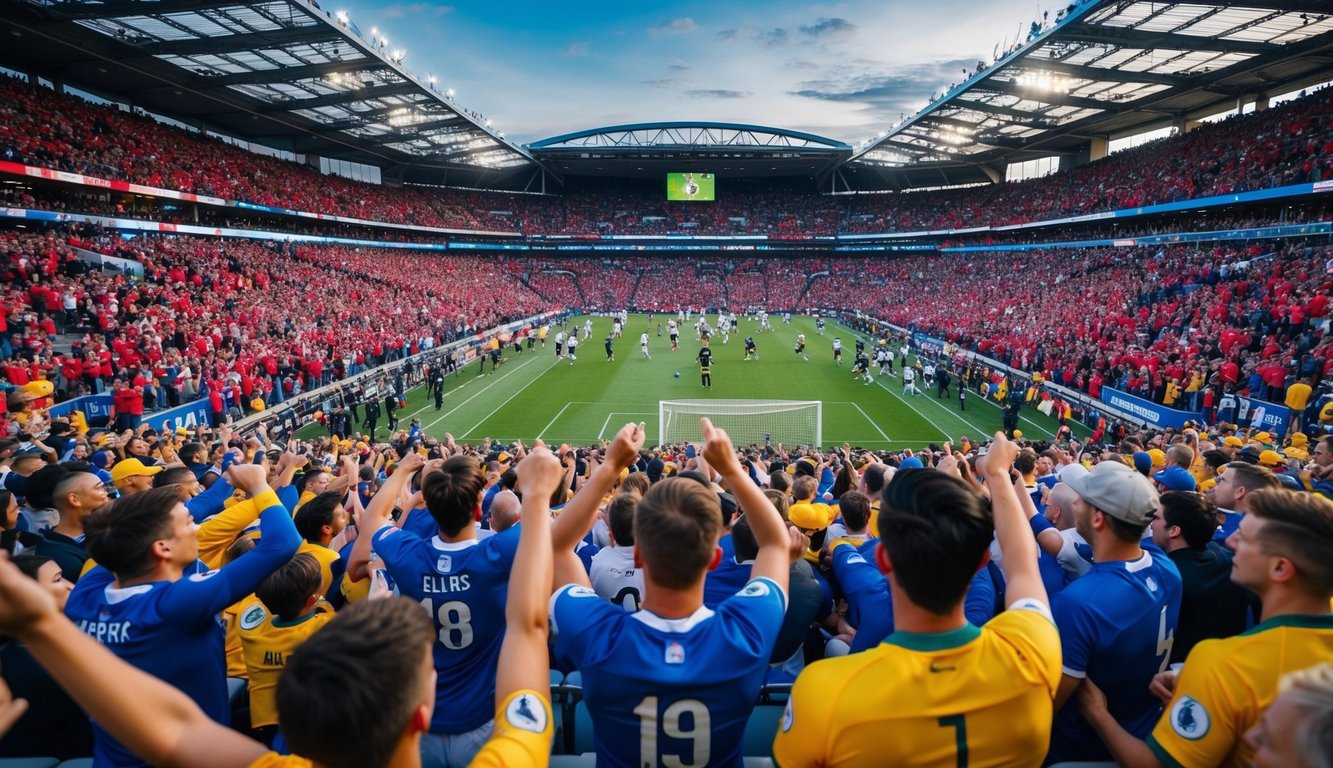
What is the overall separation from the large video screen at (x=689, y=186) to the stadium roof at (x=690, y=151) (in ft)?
3.97

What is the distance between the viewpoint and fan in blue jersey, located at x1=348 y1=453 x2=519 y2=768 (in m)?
3.37

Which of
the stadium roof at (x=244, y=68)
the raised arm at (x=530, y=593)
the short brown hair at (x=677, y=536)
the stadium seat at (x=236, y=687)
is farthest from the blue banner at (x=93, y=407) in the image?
the short brown hair at (x=677, y=536)

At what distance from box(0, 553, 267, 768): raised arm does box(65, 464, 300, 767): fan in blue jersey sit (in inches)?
57.2

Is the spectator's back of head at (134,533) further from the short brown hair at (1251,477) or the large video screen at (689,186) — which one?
the large video screen at (689,186)

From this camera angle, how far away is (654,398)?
93.5 ft

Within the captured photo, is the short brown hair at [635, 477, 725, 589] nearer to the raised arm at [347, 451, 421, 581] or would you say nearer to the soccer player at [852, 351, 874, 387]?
the raised arm at [347, 451, 421, 581]

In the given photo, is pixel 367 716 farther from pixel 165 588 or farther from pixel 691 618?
pixel 165 588

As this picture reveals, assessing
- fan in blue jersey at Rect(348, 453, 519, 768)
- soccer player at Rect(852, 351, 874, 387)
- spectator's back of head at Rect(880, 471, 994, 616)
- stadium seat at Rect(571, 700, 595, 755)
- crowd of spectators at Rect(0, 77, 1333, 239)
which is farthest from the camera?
soccer player at Rect(852, 351, 874, 387)

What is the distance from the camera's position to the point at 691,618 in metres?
2.45

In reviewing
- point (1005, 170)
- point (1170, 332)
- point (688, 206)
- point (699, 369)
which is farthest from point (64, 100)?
point (1005, 170)

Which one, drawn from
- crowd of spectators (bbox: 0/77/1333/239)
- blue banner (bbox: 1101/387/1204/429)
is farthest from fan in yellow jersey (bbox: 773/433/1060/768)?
crowd of spectators (bbox: 0/77/1333/239)

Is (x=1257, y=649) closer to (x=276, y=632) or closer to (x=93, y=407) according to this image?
(x=276, y=632)

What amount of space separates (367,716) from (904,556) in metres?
1.60

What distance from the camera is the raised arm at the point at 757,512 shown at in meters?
2.79
